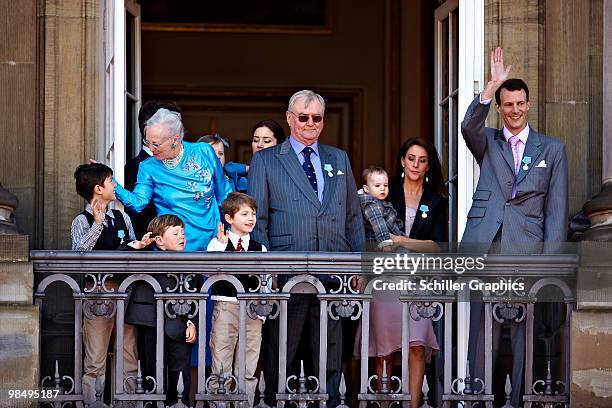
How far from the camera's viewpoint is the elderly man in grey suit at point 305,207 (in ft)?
35.3

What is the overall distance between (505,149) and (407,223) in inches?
30.7

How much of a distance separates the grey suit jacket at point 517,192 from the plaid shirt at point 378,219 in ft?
1.57

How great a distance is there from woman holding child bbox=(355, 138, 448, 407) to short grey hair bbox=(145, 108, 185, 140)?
118cm

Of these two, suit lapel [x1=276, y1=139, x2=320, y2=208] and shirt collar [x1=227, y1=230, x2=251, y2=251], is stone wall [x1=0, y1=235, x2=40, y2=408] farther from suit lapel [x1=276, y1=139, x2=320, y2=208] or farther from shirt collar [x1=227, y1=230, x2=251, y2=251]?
suit lapel [x1=276, y1=139, x2=320, y2=208]

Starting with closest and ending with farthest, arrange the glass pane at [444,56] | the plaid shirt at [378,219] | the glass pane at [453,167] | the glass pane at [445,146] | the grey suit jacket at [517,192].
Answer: the grey suit jacket at [517,192]
the plaid shirt at [378,219]
the glass pane at [453,167]
the glass pane at [445,146]
the glass pane at [444,56]

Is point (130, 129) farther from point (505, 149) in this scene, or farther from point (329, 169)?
point (505, 149)

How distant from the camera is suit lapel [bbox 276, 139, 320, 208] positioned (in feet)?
35.9

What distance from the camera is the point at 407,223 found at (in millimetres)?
11516

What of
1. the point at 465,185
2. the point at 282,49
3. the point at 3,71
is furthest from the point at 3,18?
the point at 282,49

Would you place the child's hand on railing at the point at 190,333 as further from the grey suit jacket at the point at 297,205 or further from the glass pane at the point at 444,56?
the glass pane at the point at 444,56

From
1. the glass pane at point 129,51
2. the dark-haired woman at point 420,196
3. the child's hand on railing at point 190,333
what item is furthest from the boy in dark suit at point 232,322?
the glass pane at point 129,51

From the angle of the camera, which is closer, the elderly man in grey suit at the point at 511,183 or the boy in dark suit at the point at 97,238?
the boy in dark suit at the point at 97,238

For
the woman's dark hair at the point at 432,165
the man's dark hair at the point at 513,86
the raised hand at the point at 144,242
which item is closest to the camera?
the raised hand at the point at 144,242

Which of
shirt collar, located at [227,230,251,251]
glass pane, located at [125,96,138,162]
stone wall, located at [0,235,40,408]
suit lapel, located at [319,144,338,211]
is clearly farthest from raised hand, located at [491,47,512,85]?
stone wall, located at [0,235,40,408]
